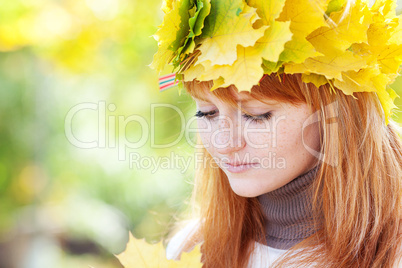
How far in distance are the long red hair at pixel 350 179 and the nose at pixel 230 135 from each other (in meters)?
0.05

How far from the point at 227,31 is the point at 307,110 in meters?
0.29

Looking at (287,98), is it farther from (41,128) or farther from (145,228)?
(145,228)

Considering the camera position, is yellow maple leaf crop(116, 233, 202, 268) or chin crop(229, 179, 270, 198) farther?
chin crop(229, 179, 270, 198)

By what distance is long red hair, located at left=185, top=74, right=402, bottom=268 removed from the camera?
1131 millimetres

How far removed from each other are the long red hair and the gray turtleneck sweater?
0.10ft

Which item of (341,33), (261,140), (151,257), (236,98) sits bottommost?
(151,257)

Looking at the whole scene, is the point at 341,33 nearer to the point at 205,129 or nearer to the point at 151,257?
the point at 205,129

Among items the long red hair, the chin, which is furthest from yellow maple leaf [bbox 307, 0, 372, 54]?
the chin

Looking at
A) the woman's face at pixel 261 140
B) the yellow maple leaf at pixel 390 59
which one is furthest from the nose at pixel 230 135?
the yellow maple leaf at pixel 390 59

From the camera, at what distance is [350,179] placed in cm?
119

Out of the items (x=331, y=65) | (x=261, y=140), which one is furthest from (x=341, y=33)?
(x=261, y=140)

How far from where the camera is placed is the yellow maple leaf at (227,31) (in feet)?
3.39

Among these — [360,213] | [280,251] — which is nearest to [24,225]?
[280,251]

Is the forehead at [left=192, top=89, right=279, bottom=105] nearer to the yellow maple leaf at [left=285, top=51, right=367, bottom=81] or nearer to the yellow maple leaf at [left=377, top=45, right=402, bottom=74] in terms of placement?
the yellow maple leaf at [left=285, top=51, right=367, bottom=81]
